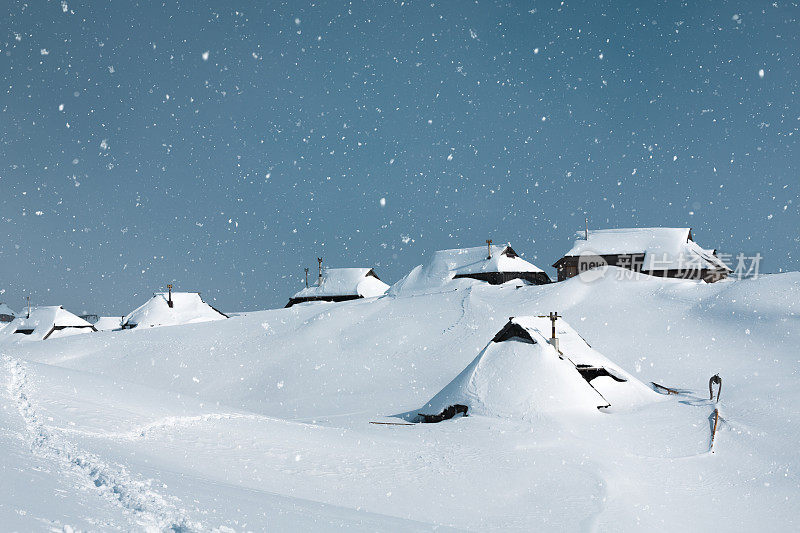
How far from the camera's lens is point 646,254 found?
142ft

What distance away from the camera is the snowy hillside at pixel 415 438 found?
5.42m

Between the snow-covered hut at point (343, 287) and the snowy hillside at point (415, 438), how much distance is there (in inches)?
990

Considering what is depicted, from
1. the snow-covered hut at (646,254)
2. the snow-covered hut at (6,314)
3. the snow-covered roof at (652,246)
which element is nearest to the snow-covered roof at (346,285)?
the snow-covered hut at (646,254)

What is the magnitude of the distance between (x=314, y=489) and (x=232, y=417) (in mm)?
4201

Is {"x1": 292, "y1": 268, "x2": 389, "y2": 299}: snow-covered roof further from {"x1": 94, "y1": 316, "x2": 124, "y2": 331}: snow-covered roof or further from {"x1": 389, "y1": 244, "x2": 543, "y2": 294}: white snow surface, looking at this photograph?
{"x1": 94, "y1": 316, "x2": 124, "y2": 331}: snow-covered roof

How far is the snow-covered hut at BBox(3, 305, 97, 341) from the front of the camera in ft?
192

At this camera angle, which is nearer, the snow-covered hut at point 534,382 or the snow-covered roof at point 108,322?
the snow-covered hut at point 534,382

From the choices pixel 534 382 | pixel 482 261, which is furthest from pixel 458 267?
pixel 534 382

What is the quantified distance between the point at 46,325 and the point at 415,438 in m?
60.6

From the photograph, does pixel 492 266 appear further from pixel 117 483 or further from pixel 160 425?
pixel 117 483

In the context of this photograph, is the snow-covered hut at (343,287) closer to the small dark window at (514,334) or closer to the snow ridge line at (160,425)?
the small dark window at (514,334)

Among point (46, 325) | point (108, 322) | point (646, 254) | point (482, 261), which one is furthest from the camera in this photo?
point (108, 322)

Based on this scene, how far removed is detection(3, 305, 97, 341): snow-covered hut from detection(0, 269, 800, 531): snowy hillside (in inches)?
1334

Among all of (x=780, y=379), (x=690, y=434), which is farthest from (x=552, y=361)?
(x=780, y=379)
